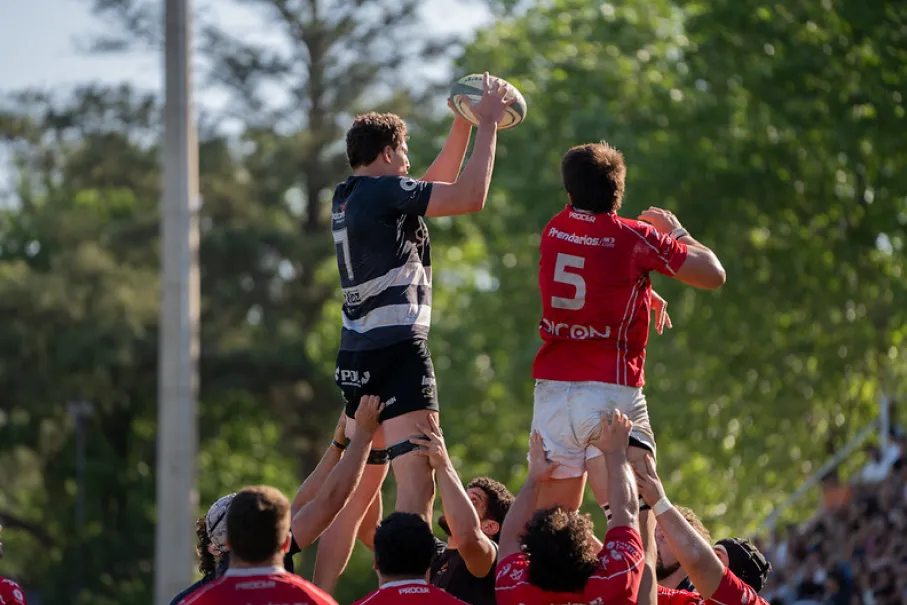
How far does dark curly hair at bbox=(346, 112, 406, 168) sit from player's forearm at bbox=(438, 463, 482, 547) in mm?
1449

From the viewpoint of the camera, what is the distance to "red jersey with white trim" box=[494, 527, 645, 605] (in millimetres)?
6203

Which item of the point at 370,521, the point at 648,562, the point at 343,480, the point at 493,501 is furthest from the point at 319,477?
the point at 648,562

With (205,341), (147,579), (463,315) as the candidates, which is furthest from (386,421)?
(147,579)

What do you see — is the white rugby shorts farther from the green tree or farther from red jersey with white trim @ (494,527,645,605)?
the green tree

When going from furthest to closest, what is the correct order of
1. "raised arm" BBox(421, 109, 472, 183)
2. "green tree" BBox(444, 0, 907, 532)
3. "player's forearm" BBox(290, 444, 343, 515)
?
"green tree" BBox(444, 0, 907, 532), "player's forearm" BBox(290, 444, 343, 515), "raised arm" BBox(421, 109, 472, 183)

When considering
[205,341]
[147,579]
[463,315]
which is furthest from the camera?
[147,579]

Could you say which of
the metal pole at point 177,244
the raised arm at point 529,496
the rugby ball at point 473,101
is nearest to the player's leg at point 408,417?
the raised arm at point 529,496

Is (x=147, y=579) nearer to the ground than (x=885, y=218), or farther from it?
nearer to the ground

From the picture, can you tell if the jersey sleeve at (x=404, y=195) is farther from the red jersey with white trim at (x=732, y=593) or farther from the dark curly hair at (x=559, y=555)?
the red jersey with white trim at (x=732, y=593)

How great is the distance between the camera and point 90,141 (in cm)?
3519

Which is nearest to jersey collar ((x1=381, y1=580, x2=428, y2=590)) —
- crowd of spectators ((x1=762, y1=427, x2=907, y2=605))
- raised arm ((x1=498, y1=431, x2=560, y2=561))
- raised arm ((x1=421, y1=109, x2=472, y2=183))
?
raised arm ((x1=498, y1=431, x2=560, y2=561))

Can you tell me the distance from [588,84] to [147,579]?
760 inches

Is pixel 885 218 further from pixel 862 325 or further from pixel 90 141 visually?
pixel 90 141

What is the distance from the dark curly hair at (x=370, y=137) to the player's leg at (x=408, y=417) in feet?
2.87
